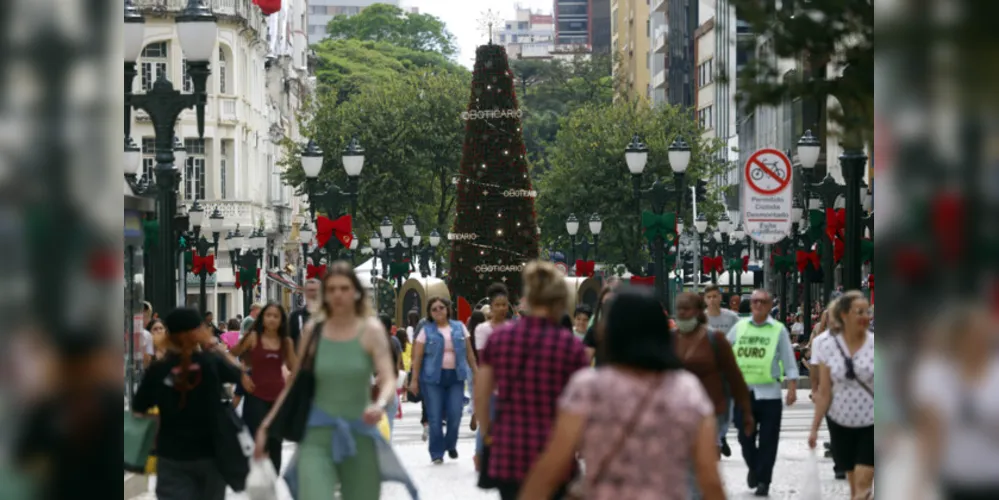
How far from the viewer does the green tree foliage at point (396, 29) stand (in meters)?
140

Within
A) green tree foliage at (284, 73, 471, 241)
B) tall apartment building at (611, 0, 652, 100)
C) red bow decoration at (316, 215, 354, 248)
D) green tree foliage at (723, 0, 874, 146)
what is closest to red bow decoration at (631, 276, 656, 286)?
red bow decoration at (316, 215, 354, 248)

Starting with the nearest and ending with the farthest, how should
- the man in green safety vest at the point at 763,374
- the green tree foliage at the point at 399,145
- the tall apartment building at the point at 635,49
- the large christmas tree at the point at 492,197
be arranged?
the man in green safety vest at the point at 763,374
the large christmas tree at the point at 492,197
the green tree foliage at the point at 399,145
the tall apartment building at the point at 635,49

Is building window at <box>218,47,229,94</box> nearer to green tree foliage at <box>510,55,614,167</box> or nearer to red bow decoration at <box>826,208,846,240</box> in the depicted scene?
red bow decoration at <box>826,208,846,240</box>

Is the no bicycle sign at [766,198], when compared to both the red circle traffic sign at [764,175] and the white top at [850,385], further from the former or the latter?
the white top at [850,385]

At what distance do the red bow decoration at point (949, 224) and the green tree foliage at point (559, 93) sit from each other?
121 metres

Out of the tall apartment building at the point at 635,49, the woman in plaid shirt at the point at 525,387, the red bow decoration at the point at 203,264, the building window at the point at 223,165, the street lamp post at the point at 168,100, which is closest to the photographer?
the woman in plaid shirt at the point at 525,387

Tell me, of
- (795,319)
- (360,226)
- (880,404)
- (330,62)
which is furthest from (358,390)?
(330,62)

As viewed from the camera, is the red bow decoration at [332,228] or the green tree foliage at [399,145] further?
the green tree foliage at [399,145]

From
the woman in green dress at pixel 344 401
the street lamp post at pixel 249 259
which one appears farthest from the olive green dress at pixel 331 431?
the street lamp post at pixel 249 259

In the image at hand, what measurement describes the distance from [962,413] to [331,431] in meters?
5.54

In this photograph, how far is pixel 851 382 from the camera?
41.7 feet

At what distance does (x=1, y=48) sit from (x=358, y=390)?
18.6 ft

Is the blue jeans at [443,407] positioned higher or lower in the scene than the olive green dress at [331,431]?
lower

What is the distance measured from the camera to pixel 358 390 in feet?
33.8
